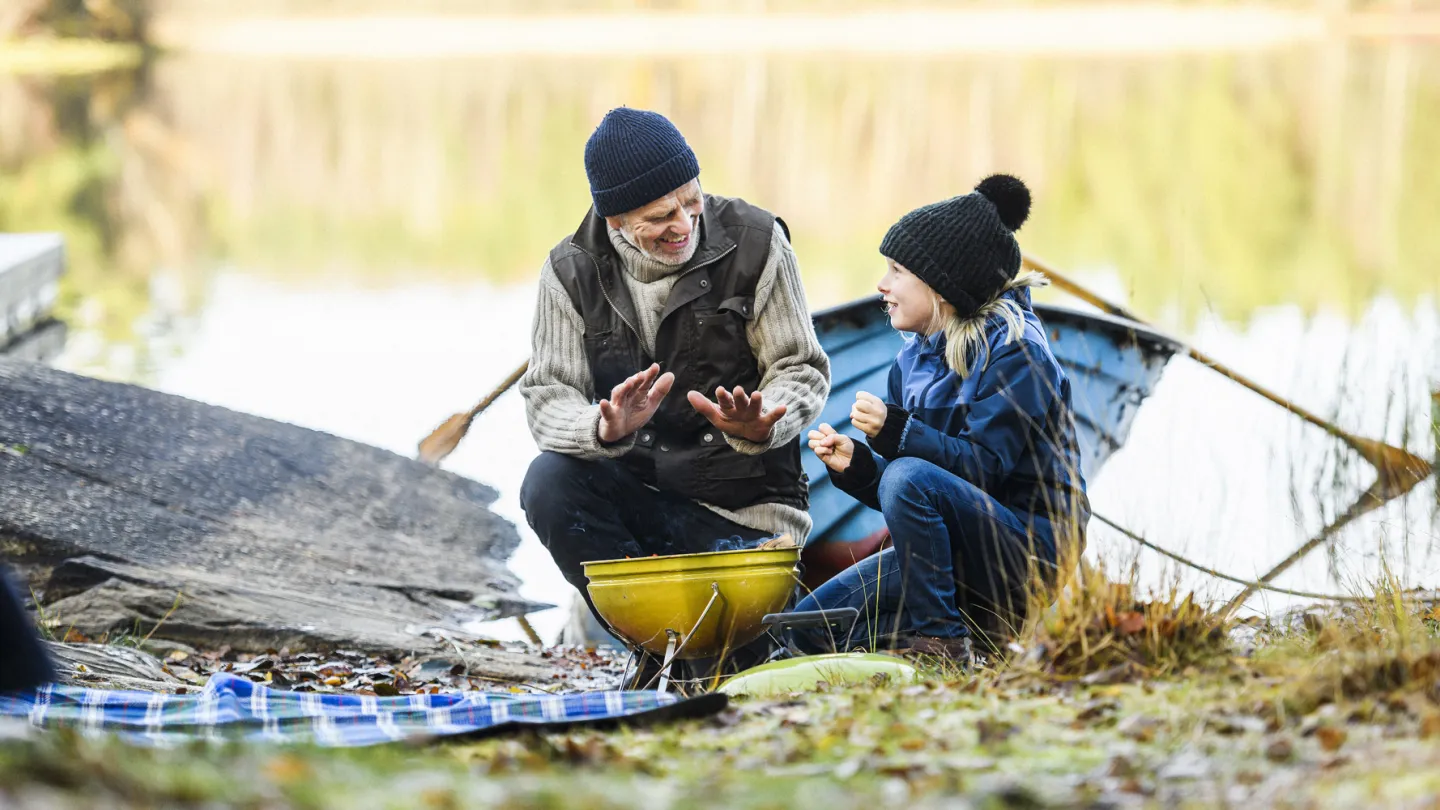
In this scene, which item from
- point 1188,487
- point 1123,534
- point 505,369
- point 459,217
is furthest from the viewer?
point 459,217

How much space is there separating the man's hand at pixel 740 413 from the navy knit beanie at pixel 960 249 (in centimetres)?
49

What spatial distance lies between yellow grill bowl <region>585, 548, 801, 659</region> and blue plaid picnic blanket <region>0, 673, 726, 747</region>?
41cm

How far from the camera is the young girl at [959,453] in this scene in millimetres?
3338

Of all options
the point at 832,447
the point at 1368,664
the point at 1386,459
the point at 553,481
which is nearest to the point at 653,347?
the point at 553,481

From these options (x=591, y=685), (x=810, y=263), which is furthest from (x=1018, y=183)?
(x=810, y=263)

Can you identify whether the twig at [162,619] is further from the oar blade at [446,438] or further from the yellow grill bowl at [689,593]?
the oar blade at [446,438]

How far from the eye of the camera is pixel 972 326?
11.6 ft

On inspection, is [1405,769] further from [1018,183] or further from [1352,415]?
[1352,415]

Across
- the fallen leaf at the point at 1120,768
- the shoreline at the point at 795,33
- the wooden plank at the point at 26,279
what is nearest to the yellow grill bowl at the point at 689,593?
the fallen leaf at the point at 1120,768

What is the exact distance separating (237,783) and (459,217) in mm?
12971

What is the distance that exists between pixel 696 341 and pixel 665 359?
0.31ft

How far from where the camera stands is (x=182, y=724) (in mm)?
2727

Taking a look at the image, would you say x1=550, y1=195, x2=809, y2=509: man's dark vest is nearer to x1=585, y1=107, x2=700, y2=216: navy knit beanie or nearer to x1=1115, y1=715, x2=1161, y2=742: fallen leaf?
x1=585, y1=107, x2=700, y2=216: navy knit beanie

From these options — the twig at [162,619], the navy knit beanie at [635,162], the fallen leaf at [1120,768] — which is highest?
the navy knit beanie at [635,162]
